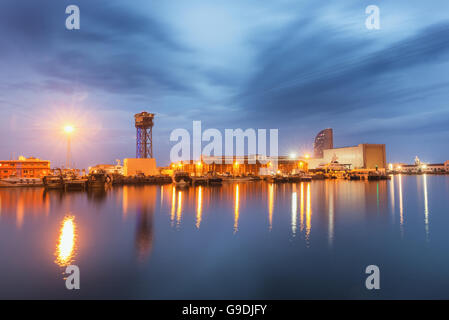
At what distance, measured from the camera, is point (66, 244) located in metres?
14.8

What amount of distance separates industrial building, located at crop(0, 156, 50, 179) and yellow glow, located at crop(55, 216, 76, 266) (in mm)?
89051

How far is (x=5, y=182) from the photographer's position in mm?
59906

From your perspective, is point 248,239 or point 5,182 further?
point 5,182

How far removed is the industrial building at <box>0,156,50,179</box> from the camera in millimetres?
94750

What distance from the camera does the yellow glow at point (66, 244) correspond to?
40.3 ft

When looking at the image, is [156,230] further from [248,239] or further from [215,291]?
[215,291]

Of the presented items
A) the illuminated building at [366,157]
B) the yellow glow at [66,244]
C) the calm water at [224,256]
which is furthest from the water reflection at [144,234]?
the illuminated building at [366,157]

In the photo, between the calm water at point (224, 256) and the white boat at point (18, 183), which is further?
the white boat at point (18, 183)

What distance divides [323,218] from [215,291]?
14.9 metres

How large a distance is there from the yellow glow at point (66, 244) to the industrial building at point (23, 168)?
89051mm

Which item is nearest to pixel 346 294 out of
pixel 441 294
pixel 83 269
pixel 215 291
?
pixel 441 294

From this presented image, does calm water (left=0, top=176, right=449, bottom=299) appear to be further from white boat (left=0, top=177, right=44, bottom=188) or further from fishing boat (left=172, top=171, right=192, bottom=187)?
white boat (left=0, top=177, right=44, bottom=188)

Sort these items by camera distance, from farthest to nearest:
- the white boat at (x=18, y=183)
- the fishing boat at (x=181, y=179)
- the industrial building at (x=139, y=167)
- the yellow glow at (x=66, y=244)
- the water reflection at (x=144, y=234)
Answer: the industrial building at (x=139, y=167) → the fishing boat at (x=181, y=179) → the white boat at (x=18, y=183) → the water reflection at (x=144, y=234) → the yellow glow at (x=66, y=244)

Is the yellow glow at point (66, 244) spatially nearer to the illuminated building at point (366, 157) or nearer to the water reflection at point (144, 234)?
the water reflection at point (144, 234)
